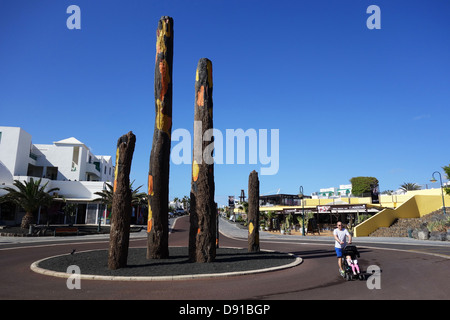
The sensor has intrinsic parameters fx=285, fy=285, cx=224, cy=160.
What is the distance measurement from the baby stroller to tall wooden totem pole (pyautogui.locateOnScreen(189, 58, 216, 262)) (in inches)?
180

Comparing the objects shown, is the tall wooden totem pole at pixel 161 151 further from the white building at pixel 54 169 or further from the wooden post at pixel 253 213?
the white building at pixel 54 169

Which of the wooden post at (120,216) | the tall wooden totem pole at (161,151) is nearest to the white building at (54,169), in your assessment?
the tall wooden totem pole at (161,151)

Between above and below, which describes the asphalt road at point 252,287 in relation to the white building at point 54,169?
below

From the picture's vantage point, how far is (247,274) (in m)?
8.87

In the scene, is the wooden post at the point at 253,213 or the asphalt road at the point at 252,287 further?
the wooden post at the point at 253,213

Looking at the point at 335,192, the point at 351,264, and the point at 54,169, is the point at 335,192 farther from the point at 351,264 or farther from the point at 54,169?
the point at 351,264

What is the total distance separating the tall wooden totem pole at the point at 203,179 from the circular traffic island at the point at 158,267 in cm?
66

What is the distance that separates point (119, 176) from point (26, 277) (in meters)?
3.84

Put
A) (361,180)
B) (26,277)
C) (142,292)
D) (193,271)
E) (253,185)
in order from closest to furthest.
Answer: (142,292), (26,277), (193,271), (253,185), (361,180)

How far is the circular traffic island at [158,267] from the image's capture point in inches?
323

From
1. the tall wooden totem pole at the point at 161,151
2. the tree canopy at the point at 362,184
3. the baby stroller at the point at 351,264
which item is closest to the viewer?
the baby stroller at the point at 351,264

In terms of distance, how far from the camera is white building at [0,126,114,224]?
3376cm
